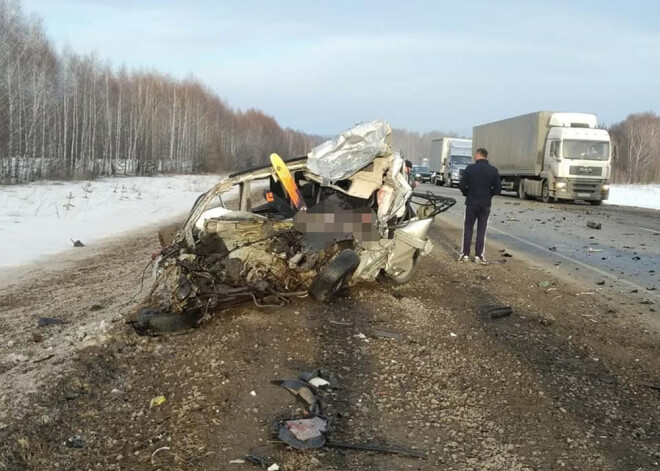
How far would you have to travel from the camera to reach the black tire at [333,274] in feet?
19.1

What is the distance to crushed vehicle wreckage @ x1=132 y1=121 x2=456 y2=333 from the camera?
561 cm

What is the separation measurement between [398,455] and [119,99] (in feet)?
184

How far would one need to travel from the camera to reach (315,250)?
6047 mm

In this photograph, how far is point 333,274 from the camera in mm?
5816

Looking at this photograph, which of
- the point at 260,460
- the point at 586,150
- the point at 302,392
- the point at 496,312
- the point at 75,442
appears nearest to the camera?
the point at 260,460

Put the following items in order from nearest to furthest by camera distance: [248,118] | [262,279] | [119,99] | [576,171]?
[262,279], [576,171], [119,99], [248,118]

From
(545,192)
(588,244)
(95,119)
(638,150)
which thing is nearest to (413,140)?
(638,150)

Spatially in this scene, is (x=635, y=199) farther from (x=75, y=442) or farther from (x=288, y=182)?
(x=75, y=442)

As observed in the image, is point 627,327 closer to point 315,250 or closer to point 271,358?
point 315,250

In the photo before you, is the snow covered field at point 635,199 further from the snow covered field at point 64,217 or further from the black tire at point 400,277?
the black tire at point 400,277

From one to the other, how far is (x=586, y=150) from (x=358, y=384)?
22.3 metres

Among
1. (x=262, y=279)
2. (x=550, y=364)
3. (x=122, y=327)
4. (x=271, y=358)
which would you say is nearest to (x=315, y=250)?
(x=262, y=279)

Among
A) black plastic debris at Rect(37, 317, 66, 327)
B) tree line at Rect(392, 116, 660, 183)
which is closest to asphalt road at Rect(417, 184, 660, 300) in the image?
black plastic debris at Rect(37, 317, 66, 327)

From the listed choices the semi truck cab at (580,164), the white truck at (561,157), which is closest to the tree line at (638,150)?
the white truck at (561,157)
